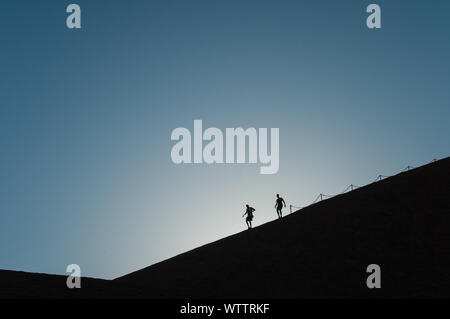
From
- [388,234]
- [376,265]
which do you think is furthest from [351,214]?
[376,265]

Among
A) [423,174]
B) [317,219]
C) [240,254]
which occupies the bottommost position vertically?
[240,254]

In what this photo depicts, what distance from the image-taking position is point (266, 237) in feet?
90.3

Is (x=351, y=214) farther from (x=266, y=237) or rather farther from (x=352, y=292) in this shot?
(x=352, y=292)

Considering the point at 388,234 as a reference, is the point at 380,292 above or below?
below

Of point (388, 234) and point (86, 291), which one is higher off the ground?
point (388, 234)

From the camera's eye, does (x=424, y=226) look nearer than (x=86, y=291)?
No

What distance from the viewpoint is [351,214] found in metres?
28.7
